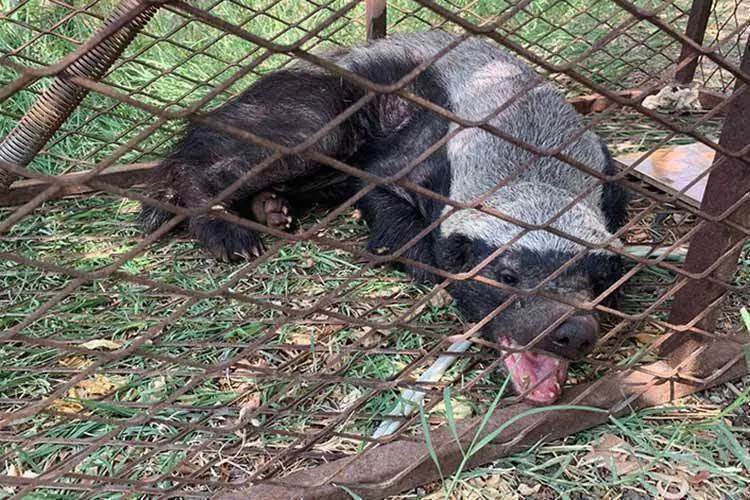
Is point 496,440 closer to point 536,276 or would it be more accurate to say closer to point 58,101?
point 536,276

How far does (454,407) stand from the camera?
2.25m

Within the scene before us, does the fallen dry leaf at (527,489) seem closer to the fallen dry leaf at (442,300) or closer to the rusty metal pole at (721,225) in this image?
the rusty metal pole at (721,225)

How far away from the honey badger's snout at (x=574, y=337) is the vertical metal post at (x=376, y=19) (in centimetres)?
243

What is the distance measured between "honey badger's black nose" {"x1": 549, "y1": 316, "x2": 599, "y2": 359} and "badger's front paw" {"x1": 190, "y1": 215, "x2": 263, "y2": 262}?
156cm

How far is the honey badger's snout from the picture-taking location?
206 cm

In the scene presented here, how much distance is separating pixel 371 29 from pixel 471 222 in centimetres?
171

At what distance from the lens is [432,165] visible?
3131 mm

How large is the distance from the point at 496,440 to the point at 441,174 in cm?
140

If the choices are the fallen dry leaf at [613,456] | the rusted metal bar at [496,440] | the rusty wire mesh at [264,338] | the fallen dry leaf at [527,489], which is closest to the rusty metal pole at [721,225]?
the rusty wire mesh at [264,338]

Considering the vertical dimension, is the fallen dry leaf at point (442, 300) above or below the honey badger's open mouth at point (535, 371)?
below

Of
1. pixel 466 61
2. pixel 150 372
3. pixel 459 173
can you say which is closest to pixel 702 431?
pixel 459 173

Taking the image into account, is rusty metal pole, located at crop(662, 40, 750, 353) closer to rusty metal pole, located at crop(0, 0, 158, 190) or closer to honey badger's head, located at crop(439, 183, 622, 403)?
honey badger's head, located at crop(439, 183, 622, 403)

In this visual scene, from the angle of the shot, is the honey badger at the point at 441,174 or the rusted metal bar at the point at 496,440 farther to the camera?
the honey badger at the point at 441,174

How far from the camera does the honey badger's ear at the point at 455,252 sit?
2787 mm
